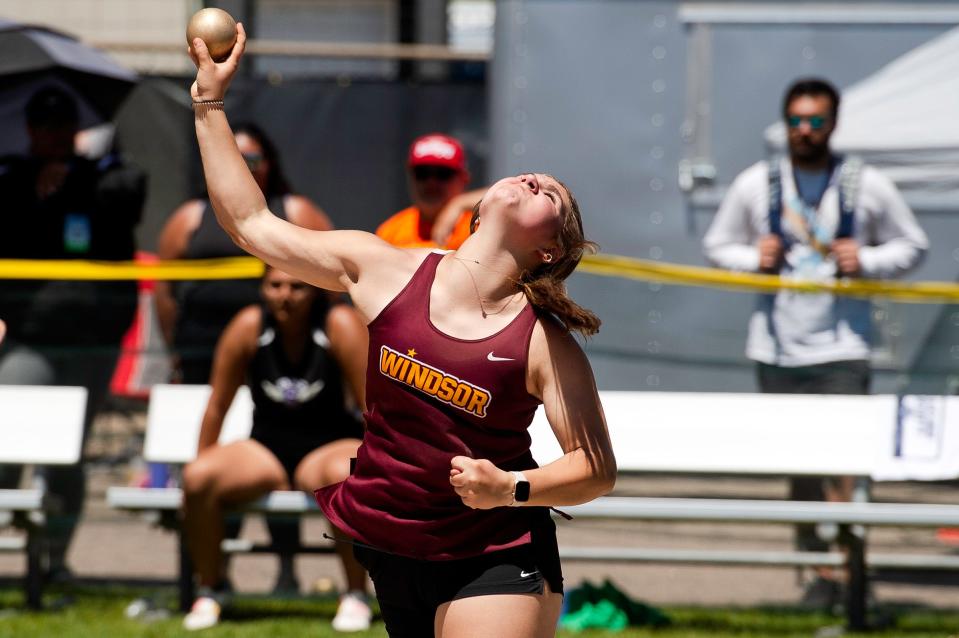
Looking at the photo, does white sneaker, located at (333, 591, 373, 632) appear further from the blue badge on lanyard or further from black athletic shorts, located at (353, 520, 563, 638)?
black athletic shorts, located at (353, 520, 563, 638)

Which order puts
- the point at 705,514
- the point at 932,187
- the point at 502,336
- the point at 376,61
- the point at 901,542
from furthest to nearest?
the point at 376,61, the point at 932,187, the point at 901,542, the point at 705,514, the point at 502,336

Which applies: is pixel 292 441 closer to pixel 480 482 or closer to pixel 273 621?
pixel 273 621

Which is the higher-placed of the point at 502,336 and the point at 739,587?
the point at 502,336

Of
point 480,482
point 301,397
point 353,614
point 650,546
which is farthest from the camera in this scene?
point 650,546

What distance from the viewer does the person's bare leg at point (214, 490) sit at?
5988 mm

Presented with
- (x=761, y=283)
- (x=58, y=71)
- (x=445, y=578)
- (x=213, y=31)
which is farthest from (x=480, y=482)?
(x=58, y=71)

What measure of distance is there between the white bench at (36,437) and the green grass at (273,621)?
Answer: 0.82ft

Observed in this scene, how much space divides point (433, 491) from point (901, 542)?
3784 mm

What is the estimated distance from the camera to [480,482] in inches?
122

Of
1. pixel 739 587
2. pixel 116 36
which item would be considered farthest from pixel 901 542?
pixel 116 36

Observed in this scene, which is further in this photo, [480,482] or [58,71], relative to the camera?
[58,71]

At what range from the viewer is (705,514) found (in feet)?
19.8

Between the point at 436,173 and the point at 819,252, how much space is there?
177cm

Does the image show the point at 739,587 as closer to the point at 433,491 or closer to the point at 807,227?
the point at 807,227
